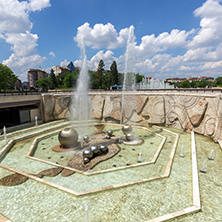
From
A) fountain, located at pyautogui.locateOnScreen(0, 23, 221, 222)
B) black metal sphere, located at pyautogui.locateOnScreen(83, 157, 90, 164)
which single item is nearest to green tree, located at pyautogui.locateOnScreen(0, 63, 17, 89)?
fountain, located at pyautogui.locateOnScreen(0, 23, 221, 222)

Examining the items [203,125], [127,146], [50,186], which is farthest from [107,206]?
[203,125]

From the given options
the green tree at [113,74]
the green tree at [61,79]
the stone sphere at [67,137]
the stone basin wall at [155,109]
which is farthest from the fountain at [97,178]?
the green tree at [61,79]

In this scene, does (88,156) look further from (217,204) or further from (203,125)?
(203,125)

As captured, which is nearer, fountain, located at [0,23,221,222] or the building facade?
fountain, located at [0,23,221,222]

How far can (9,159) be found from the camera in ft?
31.3

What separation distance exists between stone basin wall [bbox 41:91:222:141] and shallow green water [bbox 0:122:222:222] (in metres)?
6.31

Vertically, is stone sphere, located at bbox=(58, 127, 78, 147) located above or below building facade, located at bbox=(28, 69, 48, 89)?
below

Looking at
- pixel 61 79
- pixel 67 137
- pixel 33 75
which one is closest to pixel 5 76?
pixel 67 137

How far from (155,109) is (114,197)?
13009 mm

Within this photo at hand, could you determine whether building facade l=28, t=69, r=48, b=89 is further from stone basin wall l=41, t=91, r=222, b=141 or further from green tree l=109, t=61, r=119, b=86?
stone basin wall l=41, t=91, r=222, b=141

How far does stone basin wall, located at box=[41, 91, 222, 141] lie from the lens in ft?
42.7

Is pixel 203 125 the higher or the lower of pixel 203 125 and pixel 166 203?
the higher

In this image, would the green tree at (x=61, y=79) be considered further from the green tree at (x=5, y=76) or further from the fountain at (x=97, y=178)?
the fountain at (x=97, y=178)

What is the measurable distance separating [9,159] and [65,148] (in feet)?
12.2
